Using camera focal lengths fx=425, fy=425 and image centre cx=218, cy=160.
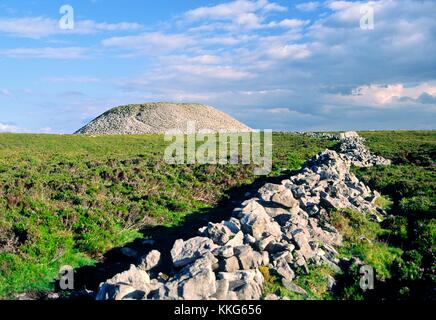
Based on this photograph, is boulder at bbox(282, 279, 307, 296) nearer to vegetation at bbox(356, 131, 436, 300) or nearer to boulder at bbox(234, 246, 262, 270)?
boulder at bbox(234, 246, 262, 270)

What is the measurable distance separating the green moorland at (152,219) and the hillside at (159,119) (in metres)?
80.0

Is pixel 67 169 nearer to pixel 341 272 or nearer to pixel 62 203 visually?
pixel 62 203

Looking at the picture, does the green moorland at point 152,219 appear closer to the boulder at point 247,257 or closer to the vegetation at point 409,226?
the vegetation at point 409,226

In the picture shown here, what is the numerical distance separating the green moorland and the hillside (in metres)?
80.0

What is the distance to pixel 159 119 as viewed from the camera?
116875 millimetres

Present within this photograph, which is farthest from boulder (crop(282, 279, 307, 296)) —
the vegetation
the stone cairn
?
the vegetation

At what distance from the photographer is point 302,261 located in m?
11.7

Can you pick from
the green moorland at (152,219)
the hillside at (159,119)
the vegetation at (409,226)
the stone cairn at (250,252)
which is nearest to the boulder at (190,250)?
the stone cairn at (250,252)

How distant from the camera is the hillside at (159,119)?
11006cm

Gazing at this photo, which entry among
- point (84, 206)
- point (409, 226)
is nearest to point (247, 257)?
point (409, 226)

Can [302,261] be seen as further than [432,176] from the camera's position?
No

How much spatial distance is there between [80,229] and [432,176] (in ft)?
72.4
